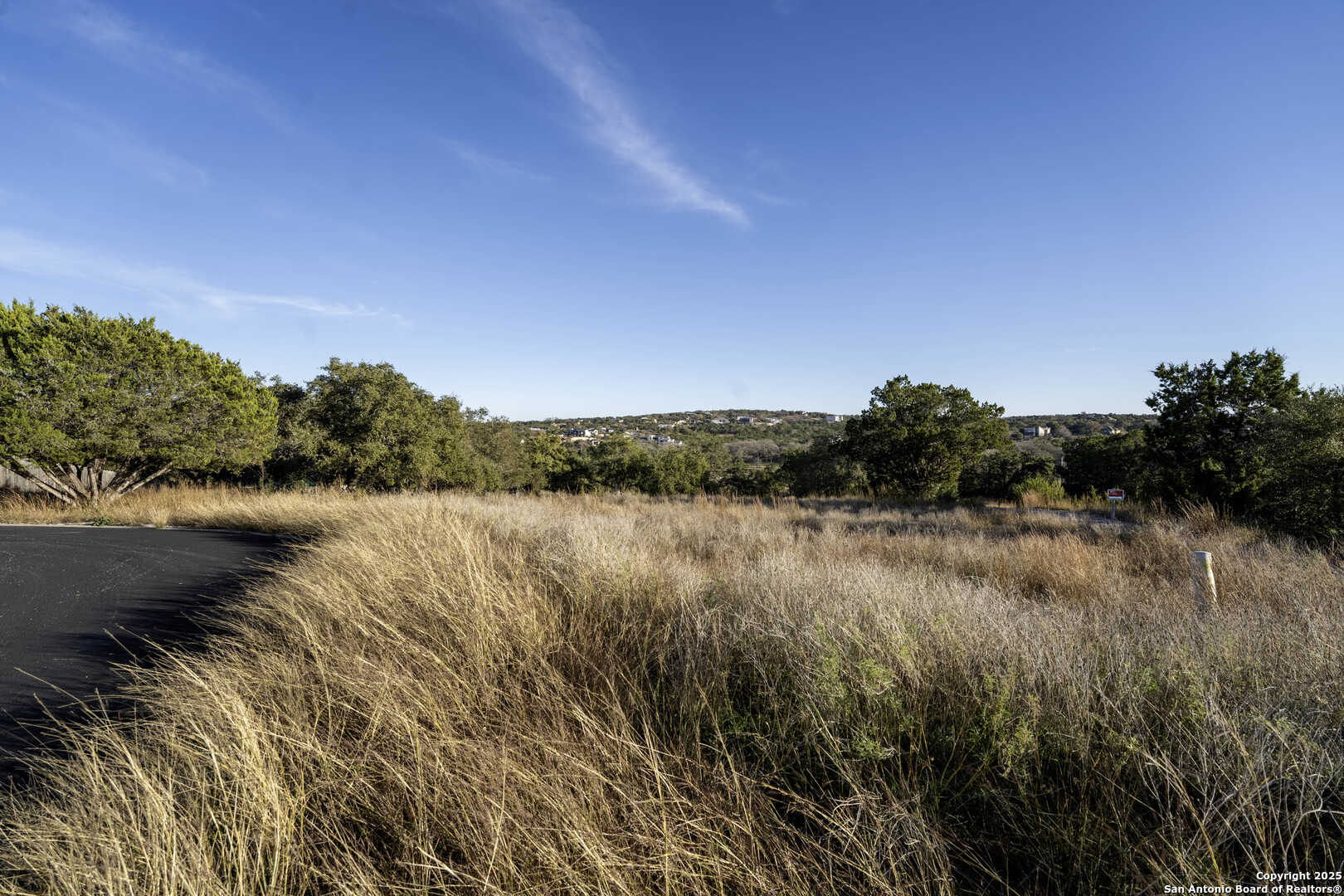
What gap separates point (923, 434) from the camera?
19281 mm

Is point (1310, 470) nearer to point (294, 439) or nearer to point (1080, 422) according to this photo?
point (294, 439)

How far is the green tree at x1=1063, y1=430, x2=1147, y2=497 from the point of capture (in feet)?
92.0

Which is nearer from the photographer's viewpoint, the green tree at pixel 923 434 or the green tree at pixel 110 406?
the green tree at pixel 110 406

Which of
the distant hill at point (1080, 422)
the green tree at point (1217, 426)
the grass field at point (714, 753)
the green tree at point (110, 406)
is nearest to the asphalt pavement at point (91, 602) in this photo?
the grass field at point (714, 753)

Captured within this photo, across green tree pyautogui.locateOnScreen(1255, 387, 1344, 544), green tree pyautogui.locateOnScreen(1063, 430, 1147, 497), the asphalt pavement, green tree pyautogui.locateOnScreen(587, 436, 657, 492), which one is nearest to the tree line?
green tree pyautogui.locateOnScreen(1255, 387, 1344, 544)

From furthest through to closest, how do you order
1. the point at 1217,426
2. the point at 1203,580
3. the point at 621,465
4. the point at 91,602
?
the point at 621,465, the point at 1217,426, the point at 91,602, the point at 1203,580

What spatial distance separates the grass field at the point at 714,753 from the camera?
5.00 feet

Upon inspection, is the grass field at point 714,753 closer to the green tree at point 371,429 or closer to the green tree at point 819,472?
the green tree at point 371,429

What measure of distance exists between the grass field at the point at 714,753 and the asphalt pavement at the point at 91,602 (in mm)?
546

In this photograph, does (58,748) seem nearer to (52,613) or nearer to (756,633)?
(52,613)

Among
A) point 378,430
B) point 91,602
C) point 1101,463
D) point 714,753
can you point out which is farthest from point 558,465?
point 1101,463

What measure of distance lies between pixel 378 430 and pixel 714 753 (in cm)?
1656

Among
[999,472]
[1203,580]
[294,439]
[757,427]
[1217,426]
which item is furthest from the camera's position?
[757,427]

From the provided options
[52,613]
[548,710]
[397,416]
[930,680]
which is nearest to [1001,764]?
[930,680]
